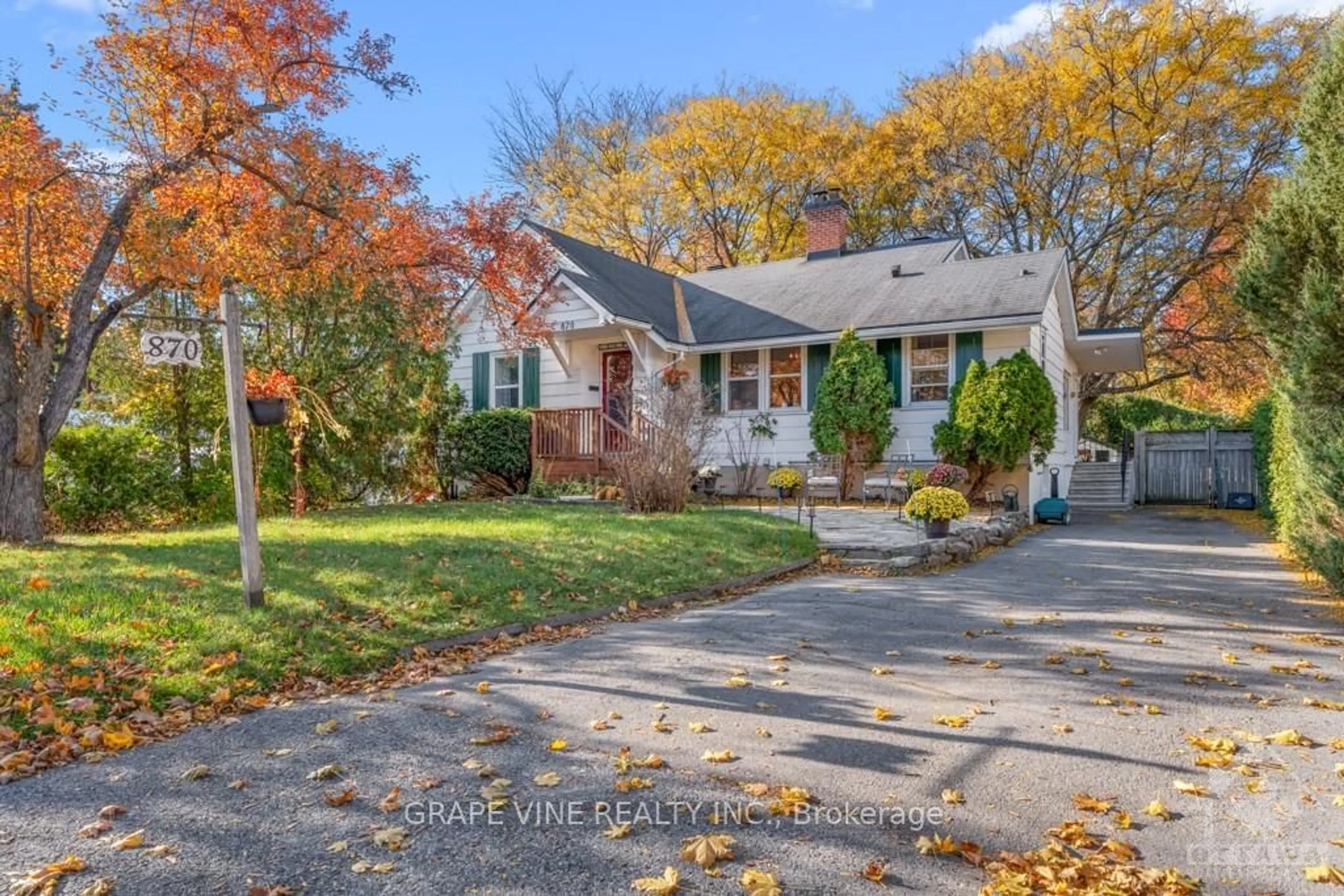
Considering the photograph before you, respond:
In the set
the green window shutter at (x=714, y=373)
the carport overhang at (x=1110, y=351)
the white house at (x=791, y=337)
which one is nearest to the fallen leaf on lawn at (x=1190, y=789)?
the white house at (x=791, y=337)

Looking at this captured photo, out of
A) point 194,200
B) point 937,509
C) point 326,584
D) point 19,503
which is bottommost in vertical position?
point 326,584

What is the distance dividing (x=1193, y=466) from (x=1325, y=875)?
64.6 feet

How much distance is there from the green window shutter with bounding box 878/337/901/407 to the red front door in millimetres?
4915

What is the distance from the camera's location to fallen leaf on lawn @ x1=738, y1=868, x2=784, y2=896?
2264 mm

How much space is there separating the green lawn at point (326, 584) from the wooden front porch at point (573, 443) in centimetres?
417

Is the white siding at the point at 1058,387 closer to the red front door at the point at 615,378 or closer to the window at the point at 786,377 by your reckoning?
the window at the point at 786,377

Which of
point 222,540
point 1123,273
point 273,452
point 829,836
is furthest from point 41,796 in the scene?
point 1123,273

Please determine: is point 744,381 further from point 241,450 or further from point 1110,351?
point 241,450

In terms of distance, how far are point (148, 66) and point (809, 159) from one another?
2140cm

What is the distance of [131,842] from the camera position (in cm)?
258

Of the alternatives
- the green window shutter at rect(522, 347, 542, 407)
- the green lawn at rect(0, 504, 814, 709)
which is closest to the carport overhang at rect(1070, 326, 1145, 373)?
the green lawn at rect(0, 504, 814, 709)

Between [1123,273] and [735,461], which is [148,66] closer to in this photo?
[735,461]

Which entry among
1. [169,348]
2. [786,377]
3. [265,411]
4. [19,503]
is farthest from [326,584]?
[786,377]

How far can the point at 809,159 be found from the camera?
26.1 metres
